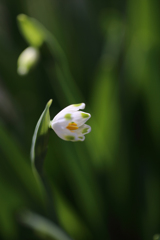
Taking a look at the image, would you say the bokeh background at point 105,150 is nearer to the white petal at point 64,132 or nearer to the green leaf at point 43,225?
A: the green leaf at point 43,225

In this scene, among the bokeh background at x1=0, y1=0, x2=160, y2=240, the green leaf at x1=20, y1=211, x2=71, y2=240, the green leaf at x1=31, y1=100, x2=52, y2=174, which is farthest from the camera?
the bokeh background at x1=0, y1=0, x2=160, y2=240

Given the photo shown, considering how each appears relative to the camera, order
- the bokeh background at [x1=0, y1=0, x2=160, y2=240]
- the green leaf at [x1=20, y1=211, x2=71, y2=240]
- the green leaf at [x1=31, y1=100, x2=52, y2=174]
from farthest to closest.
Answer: the bokeh background at [x1=0, y1=0, x2=160, y2=240] → the green leaf at [x1=20, y1=211, x2=71, y2=240] → the green leaf at [x1=31, y1=100, x2=52, y2=174]

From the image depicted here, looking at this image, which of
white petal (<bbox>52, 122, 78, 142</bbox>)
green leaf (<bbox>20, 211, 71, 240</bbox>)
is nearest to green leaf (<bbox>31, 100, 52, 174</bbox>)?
white petal (<bbox>52, 122, 78, 142</bbox>)

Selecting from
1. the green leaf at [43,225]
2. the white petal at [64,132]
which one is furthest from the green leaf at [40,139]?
the green leaf at [43,225]

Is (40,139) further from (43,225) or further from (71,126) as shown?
(43,225)

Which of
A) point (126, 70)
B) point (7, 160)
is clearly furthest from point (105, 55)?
point (7, 160)

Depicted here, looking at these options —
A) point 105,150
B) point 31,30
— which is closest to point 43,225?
point 105,150

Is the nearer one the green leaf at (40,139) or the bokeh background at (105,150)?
the green leaf at (40,139)

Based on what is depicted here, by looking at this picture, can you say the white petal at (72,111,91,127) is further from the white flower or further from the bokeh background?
the bokeh background
